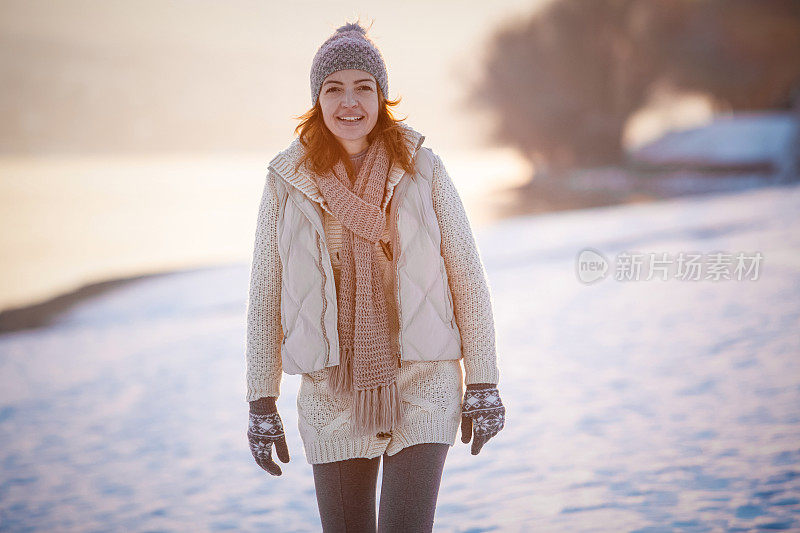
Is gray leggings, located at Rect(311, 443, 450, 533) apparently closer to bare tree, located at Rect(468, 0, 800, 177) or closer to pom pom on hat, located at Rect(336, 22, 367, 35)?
pom pom on hat, located at Rect(336, 22, 367, 35)

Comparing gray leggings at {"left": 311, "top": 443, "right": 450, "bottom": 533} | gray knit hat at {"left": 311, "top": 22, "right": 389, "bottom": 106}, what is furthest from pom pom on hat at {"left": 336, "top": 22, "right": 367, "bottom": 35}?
gray leggings at {"left": 311, "top": 443, "right": 450, "bottom": 533}

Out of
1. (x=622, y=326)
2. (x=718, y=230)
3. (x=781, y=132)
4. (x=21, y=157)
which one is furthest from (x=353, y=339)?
(x=21, y=157)

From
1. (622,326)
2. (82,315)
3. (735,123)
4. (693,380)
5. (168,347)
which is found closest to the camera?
(693,380)

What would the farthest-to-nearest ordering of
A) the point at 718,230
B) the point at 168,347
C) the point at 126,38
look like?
1. the point at 126,38
2. the point at 718,230
3. the point at 168,347

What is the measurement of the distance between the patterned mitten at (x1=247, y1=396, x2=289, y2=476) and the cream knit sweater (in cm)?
3

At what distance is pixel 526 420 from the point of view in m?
3.83

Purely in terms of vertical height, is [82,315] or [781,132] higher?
[781,132]

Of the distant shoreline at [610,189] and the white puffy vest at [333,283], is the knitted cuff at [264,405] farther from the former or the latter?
the distant shoreline at [610,189]

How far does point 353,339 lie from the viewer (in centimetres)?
167

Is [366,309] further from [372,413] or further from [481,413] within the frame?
[481,413]

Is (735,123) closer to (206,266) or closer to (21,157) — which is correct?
(206,266)

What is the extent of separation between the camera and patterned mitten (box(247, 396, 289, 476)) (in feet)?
5.57

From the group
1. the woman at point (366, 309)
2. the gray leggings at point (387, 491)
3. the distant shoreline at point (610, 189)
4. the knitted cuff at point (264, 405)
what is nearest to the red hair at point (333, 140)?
the woman at point (366, 309)

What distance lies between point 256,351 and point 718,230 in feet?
29.9
